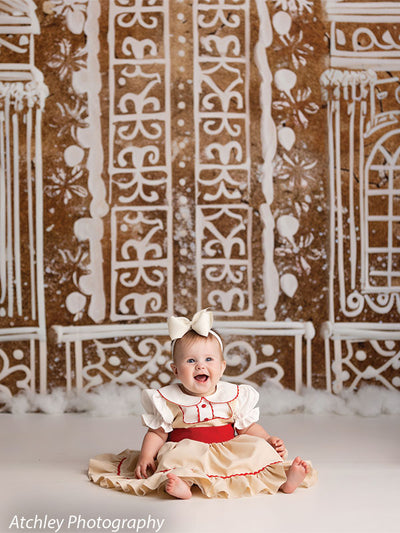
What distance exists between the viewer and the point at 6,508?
1.69 metres

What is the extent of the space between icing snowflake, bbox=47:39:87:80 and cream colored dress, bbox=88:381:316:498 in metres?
1.46

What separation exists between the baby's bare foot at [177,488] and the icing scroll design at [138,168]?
1162 mm

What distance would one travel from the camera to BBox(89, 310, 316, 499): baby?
1.79 meters

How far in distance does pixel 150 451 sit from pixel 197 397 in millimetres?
182

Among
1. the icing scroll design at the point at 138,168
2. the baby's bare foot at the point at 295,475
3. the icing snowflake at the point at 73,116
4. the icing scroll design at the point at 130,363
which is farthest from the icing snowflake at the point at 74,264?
the baby's bare foot at the point at 295,475

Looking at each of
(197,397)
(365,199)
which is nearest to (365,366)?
(365,199)

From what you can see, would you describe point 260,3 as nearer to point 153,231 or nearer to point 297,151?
point 297,151

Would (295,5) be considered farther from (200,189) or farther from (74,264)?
(74,264)

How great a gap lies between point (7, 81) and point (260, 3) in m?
1.02

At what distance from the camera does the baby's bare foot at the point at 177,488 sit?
172 cm

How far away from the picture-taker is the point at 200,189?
2.86 meters

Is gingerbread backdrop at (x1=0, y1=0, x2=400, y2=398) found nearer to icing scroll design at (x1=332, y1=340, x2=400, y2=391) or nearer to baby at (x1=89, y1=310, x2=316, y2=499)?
icing scroll design at (x1=332, y1=340, x2=400, y2=391)

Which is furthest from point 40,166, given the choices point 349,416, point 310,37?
point 349,416

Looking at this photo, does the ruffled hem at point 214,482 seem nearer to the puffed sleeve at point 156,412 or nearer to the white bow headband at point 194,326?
the puffed sleeve at point 156,412
